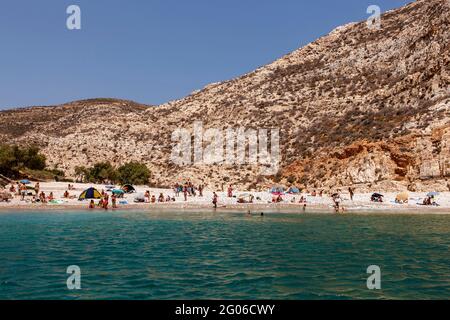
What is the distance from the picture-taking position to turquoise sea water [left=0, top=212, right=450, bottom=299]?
1296cm

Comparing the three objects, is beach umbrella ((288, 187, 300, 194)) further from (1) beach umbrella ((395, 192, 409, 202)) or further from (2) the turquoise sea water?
(2) the turquoise sea water

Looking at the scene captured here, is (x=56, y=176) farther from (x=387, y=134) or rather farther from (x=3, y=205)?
(x=387, y=134)

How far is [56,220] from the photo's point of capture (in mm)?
32719

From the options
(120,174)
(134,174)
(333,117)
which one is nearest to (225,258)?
(134,174)

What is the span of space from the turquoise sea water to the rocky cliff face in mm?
19692

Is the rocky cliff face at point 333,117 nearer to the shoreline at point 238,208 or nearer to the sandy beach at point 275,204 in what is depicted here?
the sandy beach at point 275,204

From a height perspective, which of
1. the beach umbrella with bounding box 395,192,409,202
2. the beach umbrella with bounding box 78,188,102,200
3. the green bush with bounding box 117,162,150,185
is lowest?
the beach umbrella with bounding box 395,192,409,202

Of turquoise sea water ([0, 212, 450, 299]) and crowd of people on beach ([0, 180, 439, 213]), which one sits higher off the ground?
crowd of people on beach ([0, 180, 439, 213])

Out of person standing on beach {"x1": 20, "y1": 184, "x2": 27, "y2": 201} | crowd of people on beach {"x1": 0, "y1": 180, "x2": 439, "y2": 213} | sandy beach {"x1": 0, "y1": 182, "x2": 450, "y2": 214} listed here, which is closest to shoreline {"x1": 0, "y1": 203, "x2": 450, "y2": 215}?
sandy beach {"x1": 0, "y1": 182, "x2": 450, "y2": 214}

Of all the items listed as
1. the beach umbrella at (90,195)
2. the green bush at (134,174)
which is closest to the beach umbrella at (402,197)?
the beach umbrella at (90,195)

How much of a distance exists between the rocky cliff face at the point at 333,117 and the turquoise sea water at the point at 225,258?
19692mm

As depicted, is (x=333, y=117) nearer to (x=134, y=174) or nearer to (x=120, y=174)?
(x=134, y=174)

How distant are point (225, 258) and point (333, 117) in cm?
5355

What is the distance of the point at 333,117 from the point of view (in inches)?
2672
